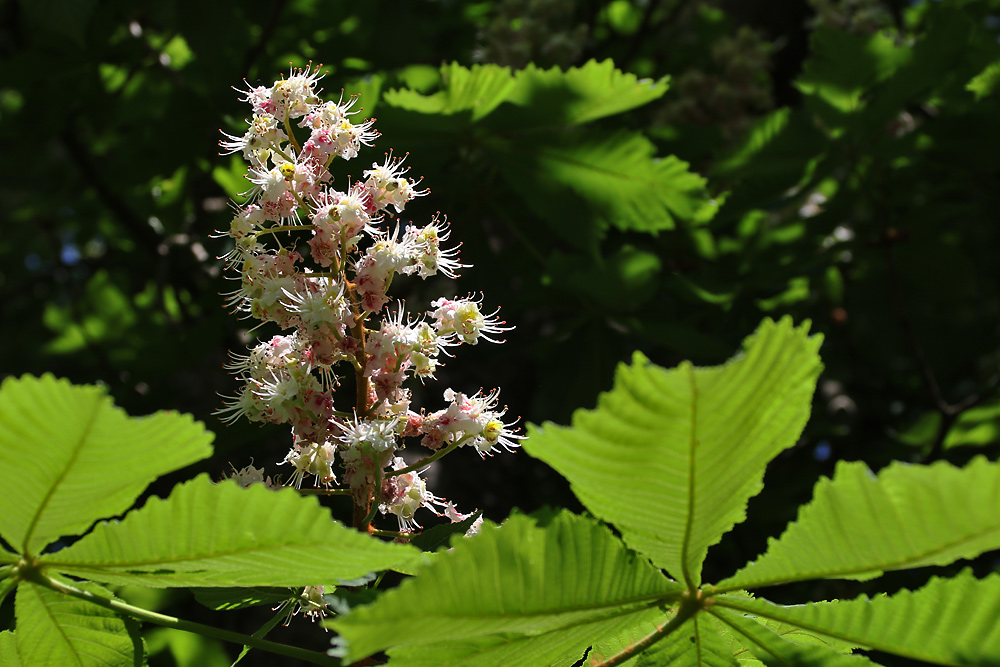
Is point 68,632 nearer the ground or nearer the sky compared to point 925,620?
nearer the sky

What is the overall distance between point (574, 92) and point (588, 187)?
21cm

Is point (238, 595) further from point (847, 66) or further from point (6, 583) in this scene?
point (847, 66)

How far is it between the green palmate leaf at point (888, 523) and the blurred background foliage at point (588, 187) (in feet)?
3.22

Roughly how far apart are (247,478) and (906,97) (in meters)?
1.89

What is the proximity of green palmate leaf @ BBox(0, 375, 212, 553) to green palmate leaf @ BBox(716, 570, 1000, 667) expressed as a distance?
57 centimetres

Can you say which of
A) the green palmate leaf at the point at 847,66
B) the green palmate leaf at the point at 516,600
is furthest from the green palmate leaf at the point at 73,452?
the green palmate leaf at the point at 847,66

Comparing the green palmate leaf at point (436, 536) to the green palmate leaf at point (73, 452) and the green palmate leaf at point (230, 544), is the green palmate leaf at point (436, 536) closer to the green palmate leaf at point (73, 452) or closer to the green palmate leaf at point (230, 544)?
the green palmate leaf at point (230, 544)

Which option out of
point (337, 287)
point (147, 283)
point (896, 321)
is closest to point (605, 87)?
point (337, 287)

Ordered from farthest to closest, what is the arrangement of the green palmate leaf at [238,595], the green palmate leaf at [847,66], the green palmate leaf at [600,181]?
the green palmate leaf at [847,66] → the green palmate leaf at [600,181] → the green palmate leaf at [238,595]

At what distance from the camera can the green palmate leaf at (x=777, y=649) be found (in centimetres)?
77

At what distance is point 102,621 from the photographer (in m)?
0.92

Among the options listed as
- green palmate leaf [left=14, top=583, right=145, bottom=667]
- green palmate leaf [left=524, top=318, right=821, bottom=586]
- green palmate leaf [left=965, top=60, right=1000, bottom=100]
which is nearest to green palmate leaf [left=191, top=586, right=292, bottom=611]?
green palmate leaf [left=14, top=583, right=145, bottom=667]

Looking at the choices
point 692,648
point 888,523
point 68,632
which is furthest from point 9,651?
point 888,523

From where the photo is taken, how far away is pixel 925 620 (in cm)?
74
